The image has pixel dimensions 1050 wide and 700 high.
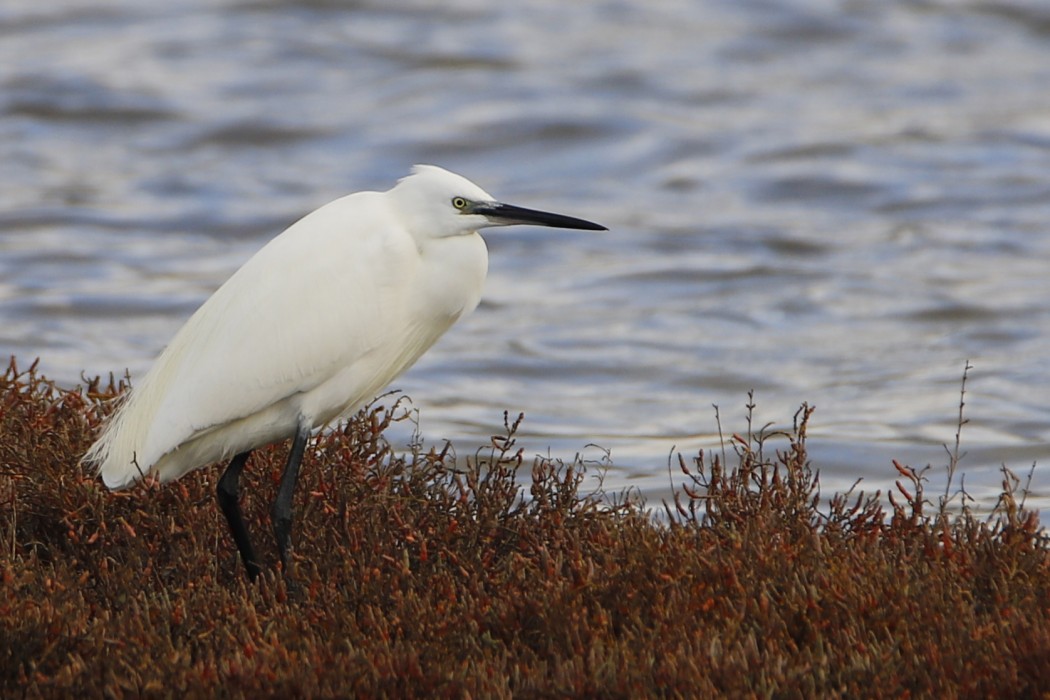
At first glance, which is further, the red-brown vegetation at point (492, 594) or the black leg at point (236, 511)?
the black leg at point (236, 511)

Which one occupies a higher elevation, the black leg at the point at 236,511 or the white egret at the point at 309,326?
the white egret at the point at 309,326

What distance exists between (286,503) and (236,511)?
222 mm

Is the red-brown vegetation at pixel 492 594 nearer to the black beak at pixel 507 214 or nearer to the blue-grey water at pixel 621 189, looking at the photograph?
the black beak at pixel 507 214

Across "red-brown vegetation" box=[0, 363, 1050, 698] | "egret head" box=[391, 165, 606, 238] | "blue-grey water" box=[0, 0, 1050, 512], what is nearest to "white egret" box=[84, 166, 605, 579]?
"egret head" box=[391, 165, 606, 238]

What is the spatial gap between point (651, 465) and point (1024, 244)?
841cm

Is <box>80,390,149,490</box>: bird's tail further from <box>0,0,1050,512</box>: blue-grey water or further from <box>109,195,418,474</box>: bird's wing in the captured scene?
<box>0,0,1050,512</box>: blue-grey water

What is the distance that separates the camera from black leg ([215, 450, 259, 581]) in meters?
5.11

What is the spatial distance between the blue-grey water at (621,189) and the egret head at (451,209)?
297cm

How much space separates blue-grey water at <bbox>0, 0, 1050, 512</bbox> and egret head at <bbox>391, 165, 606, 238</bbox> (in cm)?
297

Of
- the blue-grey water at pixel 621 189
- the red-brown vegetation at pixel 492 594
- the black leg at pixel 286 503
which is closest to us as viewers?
the red-brown vegetation at pixel 492 594

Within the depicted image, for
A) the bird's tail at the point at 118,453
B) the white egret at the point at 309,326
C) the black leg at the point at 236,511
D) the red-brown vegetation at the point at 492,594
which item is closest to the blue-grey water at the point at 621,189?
the red-brown vegetation at the point at 492,594

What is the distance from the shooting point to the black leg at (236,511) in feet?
16.8

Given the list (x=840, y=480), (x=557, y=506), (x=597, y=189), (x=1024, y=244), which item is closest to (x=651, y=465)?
(x=840, y=480)

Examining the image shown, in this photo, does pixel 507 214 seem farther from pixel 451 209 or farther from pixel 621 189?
pixel 621 189
